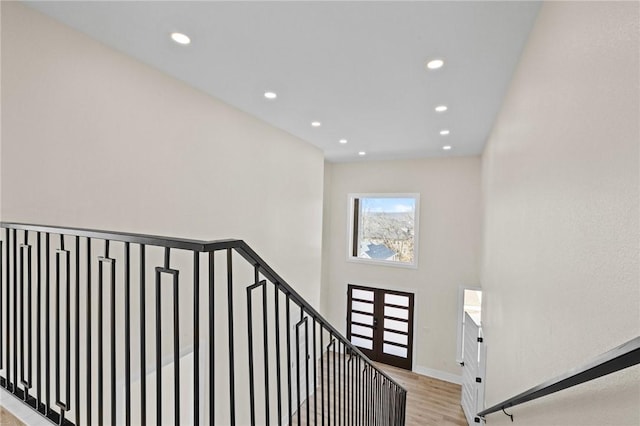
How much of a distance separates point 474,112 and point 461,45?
1584 millimetres

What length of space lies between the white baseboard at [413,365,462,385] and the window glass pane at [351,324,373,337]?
1183 mm

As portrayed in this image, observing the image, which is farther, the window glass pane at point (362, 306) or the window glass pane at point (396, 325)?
the window glass pane at point (362, 306)

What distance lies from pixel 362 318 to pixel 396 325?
805mm

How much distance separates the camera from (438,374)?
21.0 feet

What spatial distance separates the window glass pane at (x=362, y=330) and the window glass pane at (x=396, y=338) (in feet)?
1.24

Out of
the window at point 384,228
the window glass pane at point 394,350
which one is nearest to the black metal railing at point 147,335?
the window glass pane at point 394,350

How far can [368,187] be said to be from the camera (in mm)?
7074

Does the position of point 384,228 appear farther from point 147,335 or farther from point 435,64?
point 147,335

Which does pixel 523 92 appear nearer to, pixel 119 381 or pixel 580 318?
pixel 580 318

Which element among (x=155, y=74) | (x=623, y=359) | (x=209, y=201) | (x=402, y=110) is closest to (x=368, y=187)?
(x=402, y=110)

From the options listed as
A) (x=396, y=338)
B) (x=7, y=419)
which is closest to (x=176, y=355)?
(x=7, y=419)

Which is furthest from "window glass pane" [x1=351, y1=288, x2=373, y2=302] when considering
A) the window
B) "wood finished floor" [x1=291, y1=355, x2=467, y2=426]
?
"wood finished floor" [x1=291, y1=355, x2=467, y2=426]

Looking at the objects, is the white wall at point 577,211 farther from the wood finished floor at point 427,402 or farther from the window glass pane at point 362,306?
the window glass pane at point 362,306

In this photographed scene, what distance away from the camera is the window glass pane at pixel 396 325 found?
685cm
